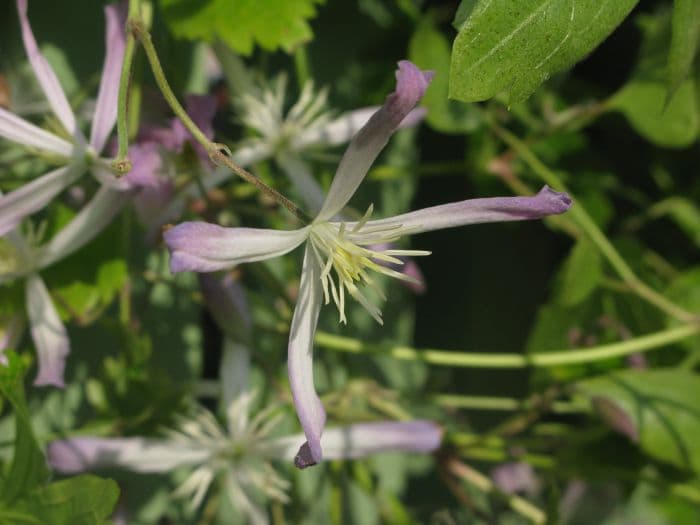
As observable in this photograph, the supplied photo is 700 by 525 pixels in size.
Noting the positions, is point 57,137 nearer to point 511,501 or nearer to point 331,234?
point 331,234

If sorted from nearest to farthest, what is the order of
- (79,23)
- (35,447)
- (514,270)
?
(35,447) → (79,23) → (514,270)

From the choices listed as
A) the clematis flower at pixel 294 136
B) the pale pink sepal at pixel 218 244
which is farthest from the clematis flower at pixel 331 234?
the clematis flower at pixel 294 136

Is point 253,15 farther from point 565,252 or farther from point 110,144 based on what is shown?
point 565,252

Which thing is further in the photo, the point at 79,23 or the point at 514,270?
the point at 514,270

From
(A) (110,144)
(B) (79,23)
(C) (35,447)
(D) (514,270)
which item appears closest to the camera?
(C) (35,447)

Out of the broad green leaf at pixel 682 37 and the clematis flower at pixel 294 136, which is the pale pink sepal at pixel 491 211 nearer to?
the broad green leaf at pixel 682 37

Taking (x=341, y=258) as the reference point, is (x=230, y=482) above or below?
below

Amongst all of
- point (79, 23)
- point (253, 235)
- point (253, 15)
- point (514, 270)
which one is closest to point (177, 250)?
point (253, 235)

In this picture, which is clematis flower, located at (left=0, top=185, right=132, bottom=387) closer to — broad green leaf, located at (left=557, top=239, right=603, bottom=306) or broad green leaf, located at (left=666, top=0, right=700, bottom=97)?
broad green leaf, located at (left=666, top=0, right=700, bottom=97)
